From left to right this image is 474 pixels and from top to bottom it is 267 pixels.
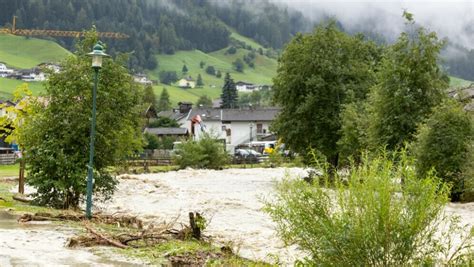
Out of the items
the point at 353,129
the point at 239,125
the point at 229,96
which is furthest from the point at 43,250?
the point at 229,96

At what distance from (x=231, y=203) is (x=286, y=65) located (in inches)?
732

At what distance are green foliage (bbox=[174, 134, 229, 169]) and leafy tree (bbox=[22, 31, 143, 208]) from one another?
44.6m

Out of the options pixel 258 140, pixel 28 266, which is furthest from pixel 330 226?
pixel 258 140

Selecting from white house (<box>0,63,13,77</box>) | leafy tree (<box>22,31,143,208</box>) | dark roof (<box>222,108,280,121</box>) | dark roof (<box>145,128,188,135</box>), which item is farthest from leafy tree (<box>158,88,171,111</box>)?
leafy tree (<box>22,31,143,208</box>)

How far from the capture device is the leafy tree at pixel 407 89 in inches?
1411

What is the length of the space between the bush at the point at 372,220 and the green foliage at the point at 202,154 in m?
58.8

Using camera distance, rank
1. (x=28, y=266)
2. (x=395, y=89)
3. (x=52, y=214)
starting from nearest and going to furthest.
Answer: (x=28, y=266)
(x=52, y=214)
(x=395, y=89)

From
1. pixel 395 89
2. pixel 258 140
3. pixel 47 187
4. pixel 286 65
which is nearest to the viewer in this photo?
pixel 47 187

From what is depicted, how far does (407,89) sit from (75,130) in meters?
19.3

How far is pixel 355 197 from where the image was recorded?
909cm

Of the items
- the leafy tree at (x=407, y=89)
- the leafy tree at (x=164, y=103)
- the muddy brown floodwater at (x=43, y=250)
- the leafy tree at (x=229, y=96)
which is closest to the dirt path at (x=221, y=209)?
the muddy brown floodwater at (x=43, y=250)

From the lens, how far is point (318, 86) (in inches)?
1708

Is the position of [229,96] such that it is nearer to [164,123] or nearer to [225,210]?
[164,123]

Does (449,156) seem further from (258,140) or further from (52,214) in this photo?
(258,140)
